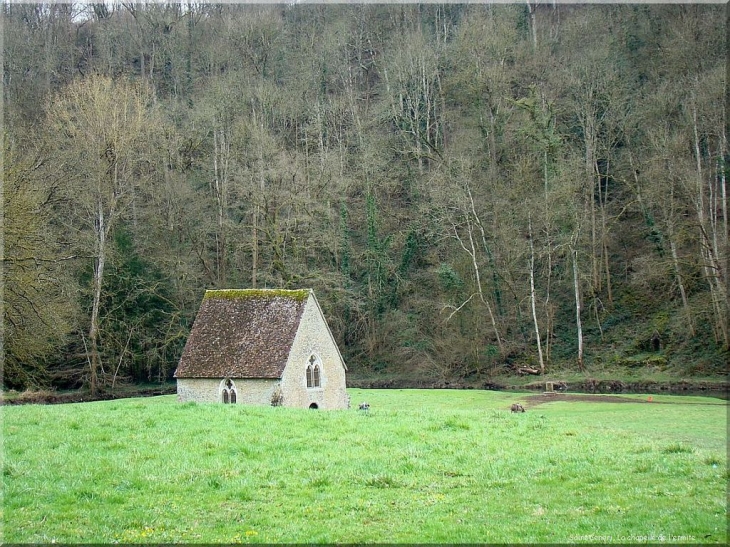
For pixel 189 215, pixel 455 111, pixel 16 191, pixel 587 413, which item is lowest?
pixel 587 413

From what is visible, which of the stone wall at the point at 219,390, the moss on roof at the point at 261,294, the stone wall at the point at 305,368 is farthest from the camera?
the moss on roof at the point at 261,294

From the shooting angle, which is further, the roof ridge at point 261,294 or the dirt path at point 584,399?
the roof ridge at point 261,294

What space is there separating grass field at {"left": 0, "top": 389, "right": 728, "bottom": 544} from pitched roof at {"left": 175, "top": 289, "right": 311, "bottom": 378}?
1082 cm

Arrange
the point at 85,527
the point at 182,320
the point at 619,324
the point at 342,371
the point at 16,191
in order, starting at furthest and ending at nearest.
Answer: the point at 182,320, the point at 619,324, the point at 342,371, the point at 16,191, the point at 85,527

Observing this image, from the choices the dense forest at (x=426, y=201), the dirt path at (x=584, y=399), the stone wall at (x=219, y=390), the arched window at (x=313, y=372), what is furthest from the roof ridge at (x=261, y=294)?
the dirt path at (x=584, y=399)

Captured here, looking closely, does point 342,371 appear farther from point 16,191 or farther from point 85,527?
point 85,527

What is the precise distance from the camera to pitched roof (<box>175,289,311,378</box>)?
30578 mm

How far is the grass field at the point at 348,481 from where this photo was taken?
9141 mm

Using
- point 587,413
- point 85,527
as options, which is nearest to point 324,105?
point 587,413

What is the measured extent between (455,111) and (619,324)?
920 inches

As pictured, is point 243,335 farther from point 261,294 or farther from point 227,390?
point 227,390

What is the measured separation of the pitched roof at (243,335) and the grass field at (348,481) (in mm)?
10817

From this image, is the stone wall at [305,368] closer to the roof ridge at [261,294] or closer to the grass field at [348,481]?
the roof ridge at [261,294]

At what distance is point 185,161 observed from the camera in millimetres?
55406
